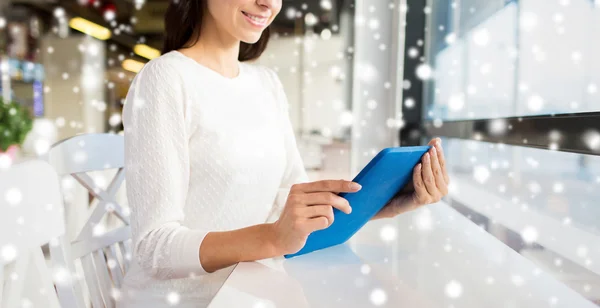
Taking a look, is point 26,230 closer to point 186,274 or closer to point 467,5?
point 186,274

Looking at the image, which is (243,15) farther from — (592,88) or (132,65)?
(132,65)

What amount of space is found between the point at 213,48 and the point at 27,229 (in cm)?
53

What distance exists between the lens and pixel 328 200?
56cm

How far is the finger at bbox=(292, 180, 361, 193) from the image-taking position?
55cm

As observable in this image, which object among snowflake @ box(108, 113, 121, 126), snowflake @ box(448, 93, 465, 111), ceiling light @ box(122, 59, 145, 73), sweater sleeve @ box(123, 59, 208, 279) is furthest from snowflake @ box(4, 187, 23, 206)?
ceiling light @ box(122, 59, 145, 73)

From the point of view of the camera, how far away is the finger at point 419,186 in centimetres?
68

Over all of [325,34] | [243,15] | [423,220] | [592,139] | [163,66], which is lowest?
[423,220]

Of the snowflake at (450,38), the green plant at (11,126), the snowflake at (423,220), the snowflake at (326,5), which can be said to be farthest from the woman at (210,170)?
the snowflake at (326,5)

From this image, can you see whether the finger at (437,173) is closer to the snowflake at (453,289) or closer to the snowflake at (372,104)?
the snowflake at (453,289)

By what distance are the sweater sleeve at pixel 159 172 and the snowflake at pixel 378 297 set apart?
260 millimetres

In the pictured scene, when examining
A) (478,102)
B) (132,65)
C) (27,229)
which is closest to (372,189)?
(27,229)

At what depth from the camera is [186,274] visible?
26.7 inches

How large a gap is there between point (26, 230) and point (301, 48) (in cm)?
294

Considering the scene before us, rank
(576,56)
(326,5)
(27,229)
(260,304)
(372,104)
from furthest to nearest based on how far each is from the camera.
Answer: (326,5), (372,104), (576,56), (27,229), (260,304)
